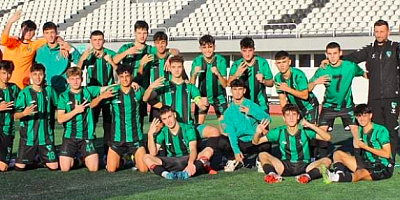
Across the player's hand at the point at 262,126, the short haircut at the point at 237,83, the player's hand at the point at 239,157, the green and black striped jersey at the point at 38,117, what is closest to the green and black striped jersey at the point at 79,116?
the green and black striped jersey at the point at 38,117

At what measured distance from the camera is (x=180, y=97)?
303 inches

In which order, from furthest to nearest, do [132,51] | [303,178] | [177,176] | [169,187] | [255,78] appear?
[255,78], [132,51], [177,176], [303,178], [169,187]

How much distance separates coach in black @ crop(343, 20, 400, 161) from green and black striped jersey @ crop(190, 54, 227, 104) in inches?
69.7

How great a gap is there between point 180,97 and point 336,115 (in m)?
1.82

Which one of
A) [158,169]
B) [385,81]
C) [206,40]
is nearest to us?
[158,169]

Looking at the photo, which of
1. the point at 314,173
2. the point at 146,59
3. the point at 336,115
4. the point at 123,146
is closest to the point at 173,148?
the point at 123,146

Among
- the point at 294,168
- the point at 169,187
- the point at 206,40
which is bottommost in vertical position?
the point at 169,187

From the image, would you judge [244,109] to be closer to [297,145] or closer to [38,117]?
[297,145]

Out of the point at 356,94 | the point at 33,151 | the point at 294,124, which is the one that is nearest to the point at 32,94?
the point at 33,151

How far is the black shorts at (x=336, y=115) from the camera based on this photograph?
767 cm

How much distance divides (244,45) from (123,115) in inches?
65.1

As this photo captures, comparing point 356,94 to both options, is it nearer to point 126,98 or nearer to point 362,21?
point 362,21

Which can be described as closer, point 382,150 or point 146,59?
point 382,150

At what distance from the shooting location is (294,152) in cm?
702
